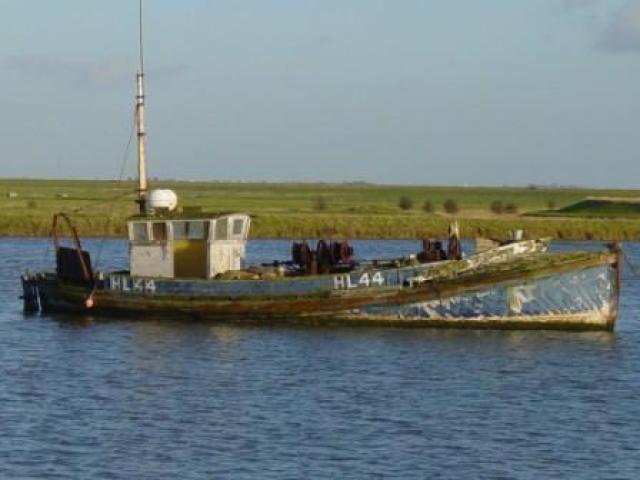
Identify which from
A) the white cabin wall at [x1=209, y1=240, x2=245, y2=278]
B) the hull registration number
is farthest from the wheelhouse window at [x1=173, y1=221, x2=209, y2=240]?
the hull registration number

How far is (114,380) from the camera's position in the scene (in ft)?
123

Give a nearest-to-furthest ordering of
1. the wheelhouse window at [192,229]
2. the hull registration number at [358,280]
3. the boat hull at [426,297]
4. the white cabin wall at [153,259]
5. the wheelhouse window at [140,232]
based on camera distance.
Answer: the boat hull at [426,297] < the hull registration number at [358,280] < the wheelhouse window at [192,229] < the wheelhouse window at [140,232] < the white cabin wall at [153,259]

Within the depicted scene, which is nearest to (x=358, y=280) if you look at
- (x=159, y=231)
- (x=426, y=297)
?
(x=426, y=297)

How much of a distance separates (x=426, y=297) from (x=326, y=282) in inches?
114

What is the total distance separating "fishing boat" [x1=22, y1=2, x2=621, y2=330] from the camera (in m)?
45.3

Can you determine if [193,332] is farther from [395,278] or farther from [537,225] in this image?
[537,225]

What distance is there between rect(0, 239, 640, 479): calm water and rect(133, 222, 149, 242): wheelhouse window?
8.28 ft

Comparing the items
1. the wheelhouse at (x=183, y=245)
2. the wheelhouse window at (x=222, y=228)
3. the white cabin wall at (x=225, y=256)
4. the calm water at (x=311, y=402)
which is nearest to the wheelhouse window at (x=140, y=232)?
the wheelhouse at (x=183, y=245)

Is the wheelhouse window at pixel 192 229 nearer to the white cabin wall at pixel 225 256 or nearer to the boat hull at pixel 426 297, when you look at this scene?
the white cabin wall at pixel 225 256

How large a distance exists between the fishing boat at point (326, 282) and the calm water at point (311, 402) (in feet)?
2.09

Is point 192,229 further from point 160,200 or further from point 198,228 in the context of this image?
point 160,200

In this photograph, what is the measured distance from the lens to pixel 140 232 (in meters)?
48.8

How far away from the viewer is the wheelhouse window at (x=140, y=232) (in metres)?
48.7

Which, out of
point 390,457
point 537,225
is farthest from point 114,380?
point 537,225
